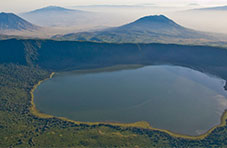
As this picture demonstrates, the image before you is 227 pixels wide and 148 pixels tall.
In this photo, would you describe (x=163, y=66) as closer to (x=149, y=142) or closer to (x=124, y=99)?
(x=124, y=99)

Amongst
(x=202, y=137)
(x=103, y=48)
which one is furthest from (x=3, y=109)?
(x=103, y=48)

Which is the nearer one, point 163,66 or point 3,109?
point 3,109

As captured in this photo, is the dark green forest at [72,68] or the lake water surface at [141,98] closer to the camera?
the dark green forest at [72,68]

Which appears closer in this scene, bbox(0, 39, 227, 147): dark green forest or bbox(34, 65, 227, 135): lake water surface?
bbox(0, 39, 227, 147): dark green forest

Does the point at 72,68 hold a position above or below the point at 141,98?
above
